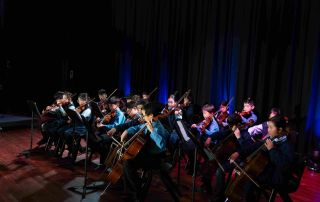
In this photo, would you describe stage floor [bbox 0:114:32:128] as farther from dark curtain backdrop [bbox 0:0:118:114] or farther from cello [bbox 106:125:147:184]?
cello [bbox 106:125:147:184]

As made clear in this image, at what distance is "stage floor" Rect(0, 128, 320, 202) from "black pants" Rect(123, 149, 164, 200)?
43cm

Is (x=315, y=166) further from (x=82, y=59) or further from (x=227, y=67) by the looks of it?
(x=82, y=59)

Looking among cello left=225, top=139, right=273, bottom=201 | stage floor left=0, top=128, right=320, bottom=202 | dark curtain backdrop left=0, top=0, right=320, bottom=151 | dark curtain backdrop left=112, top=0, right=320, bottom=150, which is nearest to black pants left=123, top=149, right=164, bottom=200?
stage floor left=0, top=128, right=320, bottom=202

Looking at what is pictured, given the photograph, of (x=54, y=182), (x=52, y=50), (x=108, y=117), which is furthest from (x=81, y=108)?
(x=52, y=50)

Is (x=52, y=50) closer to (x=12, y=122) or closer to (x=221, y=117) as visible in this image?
(x=12, y=122)

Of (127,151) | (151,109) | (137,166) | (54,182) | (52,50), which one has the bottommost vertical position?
(54,182)

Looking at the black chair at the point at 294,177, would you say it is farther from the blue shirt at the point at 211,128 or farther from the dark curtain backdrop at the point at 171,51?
the dark curtain backdrop at the point at 171,51

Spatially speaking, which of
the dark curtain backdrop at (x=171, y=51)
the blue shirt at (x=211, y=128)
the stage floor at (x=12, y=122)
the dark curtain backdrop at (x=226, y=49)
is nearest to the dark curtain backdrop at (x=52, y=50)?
the dark curtain backdrop at (x=171, y=51)

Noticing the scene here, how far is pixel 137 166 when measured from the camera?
4.45 m

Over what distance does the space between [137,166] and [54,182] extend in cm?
164

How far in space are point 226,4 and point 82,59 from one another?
5.43 m

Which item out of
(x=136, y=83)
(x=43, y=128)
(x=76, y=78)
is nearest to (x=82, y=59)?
(x=76, y=78)

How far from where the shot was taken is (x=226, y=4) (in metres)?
8.89

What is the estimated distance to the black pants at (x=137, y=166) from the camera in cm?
441
